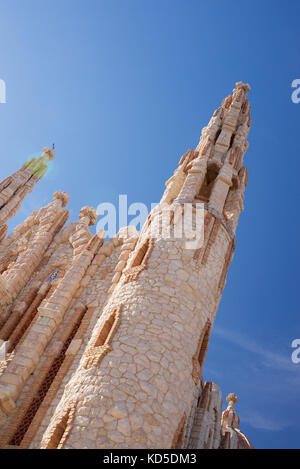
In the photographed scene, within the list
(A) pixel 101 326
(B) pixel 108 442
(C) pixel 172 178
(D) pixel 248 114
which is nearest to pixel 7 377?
(A) pixel 101 326

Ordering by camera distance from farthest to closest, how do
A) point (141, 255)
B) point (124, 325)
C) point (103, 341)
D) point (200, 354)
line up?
1. point (141, 255)
2. point (200, 354)
3. point (103, 341)
4. point (124, 325)

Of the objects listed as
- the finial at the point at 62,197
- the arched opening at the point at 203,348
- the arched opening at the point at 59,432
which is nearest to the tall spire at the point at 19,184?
the finial at the point at 62,197

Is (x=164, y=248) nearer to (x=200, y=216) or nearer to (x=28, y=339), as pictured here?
(x=200, y=216)

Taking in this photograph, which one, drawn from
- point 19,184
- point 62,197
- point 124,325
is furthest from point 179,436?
point 19,184

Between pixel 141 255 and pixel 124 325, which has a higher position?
pixel 141 255

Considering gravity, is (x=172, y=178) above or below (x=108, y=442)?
above

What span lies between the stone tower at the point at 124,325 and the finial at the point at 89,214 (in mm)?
116

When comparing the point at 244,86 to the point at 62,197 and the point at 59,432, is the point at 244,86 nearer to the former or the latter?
the point at 62,197

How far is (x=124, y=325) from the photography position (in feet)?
34.3

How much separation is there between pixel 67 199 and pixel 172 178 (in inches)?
269

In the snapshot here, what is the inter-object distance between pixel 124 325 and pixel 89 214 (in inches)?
376

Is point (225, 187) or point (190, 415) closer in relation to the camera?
point (190, 415)

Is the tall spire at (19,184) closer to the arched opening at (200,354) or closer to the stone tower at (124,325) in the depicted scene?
the stone tower at (124,325)

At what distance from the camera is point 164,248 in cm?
1252
